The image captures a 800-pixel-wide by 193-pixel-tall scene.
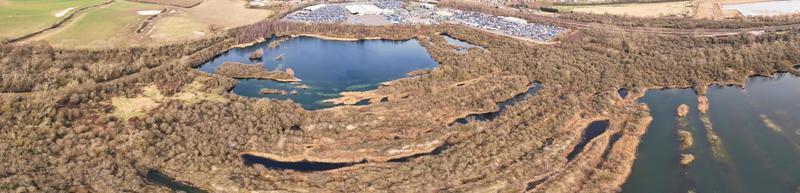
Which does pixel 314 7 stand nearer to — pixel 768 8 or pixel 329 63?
pixel 329 63

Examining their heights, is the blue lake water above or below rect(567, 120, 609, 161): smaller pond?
above

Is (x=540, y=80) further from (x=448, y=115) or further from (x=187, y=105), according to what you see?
(x=187, y=105)

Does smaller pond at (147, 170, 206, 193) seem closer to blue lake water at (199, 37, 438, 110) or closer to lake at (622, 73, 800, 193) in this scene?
blue lake water at (199, 37, 438, 110)

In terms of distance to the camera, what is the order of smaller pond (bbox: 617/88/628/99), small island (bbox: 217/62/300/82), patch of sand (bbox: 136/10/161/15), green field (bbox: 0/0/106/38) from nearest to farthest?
smaller pond (bbox: 617/88/628/99)
small island (bbox: 217/62/300/82)
green field (bbox: 0/0/106/38)
patch of sand (bbox: 136/10/161/15)

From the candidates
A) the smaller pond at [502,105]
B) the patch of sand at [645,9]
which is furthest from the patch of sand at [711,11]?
the smaller pond at [502,105]

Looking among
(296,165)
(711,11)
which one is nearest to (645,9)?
(711,11)

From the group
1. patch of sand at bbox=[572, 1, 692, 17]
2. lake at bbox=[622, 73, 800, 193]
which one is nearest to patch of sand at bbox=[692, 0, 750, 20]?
patch of sand at bbox=[572, 1, 692, 17]
